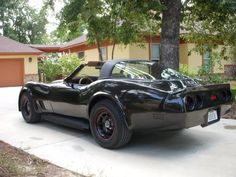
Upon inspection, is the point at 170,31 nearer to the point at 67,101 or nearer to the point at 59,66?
the point at 67,101

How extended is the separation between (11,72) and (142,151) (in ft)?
75.1

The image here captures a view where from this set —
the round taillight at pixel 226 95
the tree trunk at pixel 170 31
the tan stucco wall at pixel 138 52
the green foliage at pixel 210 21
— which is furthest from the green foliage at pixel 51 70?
the round taillight at pixel 226 95

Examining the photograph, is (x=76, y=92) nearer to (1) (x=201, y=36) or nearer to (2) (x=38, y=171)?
(2) (x=38, y=171)

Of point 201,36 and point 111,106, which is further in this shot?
point 201,36

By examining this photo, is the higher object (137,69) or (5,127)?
(137,69)

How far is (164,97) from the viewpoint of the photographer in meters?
5.35

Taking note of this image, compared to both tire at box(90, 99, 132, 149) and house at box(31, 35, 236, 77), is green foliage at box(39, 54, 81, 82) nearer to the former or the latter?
house at box(31, 35, 236, 77)

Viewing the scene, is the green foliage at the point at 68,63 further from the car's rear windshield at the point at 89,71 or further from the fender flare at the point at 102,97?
the fender flare at the point at 102,97

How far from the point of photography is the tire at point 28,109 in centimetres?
813

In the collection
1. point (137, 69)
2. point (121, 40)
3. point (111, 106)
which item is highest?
point (121, 40)

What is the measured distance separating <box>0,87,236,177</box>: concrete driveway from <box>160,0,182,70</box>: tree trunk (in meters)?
3.41

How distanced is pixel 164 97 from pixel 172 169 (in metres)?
0.98

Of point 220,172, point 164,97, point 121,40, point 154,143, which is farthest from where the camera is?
point 121,40

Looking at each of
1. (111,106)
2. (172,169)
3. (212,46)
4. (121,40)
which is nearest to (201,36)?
(212,46)
